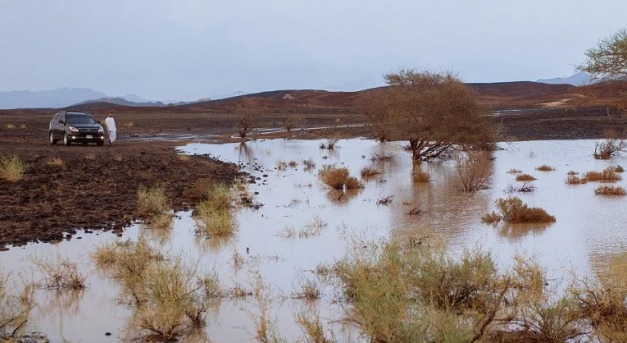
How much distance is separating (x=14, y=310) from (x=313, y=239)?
18.6 feet

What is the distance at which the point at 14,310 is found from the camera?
7574 mm

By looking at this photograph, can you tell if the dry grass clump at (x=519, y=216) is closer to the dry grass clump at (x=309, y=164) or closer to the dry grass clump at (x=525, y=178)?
the dry grass clump at (x=525, y=178)

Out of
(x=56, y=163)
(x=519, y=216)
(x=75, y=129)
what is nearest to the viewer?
(x=519, y=216)

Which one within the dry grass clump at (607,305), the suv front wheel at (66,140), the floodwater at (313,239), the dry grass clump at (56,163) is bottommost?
the floodwater at (313,239)

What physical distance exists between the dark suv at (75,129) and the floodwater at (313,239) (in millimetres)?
11766

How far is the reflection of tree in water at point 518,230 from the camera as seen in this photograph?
12281 millimetres

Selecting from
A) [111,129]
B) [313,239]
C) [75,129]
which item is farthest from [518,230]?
[111,129]

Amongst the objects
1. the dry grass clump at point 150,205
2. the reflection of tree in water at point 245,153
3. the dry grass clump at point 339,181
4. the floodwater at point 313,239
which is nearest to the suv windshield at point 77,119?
the reflection of tree in water at point 245,153

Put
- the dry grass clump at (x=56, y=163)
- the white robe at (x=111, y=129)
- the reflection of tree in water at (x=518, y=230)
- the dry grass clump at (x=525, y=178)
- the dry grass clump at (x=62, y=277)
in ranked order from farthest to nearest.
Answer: the white robe at (x=111, y=129), the dry grass clump at (x=56, y=163), the dry grass clump at (x=525, y=178), the reflection of tree in water at (x=518, y=230), the dry grass clump at (x=62, y=277)

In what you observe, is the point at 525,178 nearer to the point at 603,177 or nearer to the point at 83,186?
the point at 603,177

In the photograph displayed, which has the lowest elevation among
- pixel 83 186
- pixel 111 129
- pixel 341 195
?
pixel 341 195

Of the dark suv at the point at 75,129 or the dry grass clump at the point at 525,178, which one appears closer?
the dry grass clump at the point at 525,178

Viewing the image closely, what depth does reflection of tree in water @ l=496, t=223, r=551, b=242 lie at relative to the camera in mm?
12281

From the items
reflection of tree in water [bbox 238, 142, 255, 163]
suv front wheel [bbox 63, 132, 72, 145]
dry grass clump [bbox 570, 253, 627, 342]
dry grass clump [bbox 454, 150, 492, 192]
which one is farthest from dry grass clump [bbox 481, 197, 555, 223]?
suv front wheel [bbox 63, 132, 72, 145]
